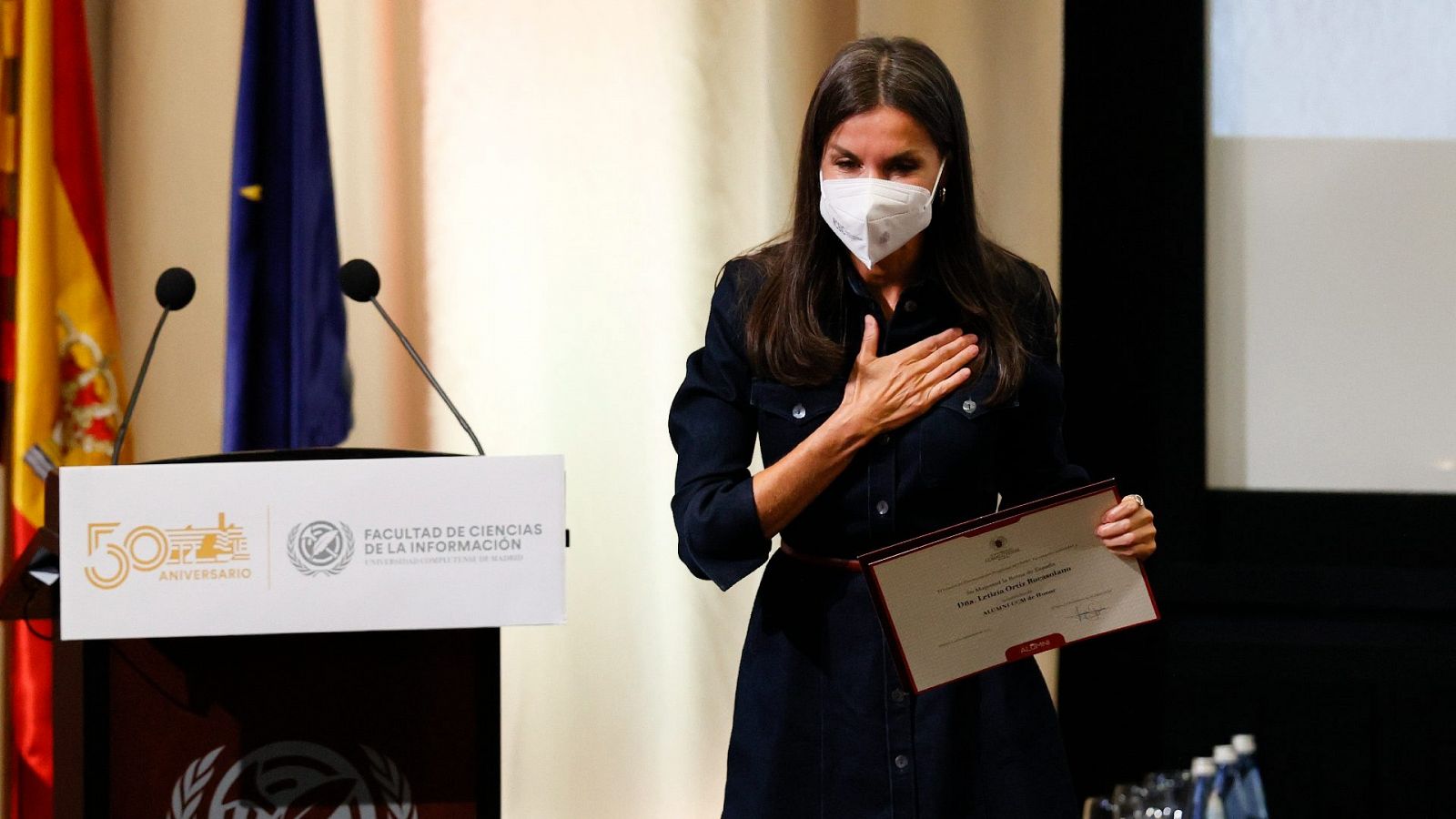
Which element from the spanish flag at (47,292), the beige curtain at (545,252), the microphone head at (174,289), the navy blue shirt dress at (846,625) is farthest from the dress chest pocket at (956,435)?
the spanish flag at (47,292)

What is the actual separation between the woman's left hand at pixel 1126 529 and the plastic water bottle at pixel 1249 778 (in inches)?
47.9

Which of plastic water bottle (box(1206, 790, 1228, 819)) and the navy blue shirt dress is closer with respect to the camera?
the navy blue shirt dress

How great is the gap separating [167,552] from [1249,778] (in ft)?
6.30

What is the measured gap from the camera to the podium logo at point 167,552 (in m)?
1.44

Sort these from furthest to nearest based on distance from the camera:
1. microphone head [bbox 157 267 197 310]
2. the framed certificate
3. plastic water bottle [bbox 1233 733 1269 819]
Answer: plastic water bottle [bbox 1233 733 1269 819] < microphone head [bbox 157 267 197 310] < the framed certificate

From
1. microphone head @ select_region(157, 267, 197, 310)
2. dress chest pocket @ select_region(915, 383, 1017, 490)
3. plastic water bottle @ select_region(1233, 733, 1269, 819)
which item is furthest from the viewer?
plastic water bottle @ select_region(1233, 733, 1269, 819)

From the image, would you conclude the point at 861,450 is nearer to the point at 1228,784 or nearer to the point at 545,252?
the point at 1228,784

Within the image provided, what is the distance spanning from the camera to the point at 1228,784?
7.80 ft

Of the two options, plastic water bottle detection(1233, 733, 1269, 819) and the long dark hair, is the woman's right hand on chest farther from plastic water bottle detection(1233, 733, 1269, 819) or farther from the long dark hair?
plastic water bottle detection(1233, 733, 1269, 819)

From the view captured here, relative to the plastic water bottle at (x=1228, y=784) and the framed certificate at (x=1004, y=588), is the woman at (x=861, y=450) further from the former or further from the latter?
the plastic water bottle at (x=1228, y=784)

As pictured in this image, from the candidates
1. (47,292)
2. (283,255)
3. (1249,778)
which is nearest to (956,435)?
(1249,778)

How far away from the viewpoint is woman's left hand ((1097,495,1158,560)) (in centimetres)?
137

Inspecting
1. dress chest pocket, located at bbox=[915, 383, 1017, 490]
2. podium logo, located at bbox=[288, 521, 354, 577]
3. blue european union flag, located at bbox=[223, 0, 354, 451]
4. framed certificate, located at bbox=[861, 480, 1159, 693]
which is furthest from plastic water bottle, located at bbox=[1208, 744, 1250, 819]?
blue european union flag, located at bbox=[223, 0, 354, 451]

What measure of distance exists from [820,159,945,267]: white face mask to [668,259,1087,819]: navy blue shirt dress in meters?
0.09
